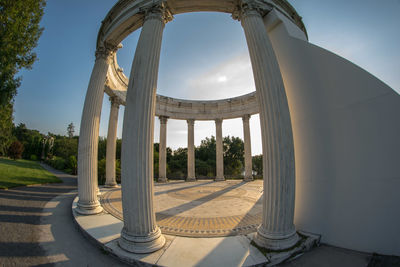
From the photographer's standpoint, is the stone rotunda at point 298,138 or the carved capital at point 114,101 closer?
the stone rotunda at point 298,138

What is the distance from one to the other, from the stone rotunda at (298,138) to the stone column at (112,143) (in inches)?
562

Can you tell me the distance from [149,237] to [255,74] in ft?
28.4

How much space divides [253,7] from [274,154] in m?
7.93

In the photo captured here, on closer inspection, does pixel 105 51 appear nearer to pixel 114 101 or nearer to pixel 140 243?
pixel 114 101

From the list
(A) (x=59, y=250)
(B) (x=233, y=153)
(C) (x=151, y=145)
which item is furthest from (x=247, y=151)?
(B) (x=233, y=153)

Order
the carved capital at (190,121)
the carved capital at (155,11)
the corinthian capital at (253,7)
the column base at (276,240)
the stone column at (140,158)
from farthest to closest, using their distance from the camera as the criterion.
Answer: the carved capital at (190,121)
the corinthian capital at (253,7)
the carved capital at (155,11)
the stone column at (140,158)
the column base at (276,240)

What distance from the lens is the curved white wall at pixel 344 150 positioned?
20.0 feet

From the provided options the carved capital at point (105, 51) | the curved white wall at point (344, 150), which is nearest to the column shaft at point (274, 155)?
the curved white wall at point (344, 150)

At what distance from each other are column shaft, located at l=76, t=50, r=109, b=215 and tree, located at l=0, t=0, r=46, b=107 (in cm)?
1076

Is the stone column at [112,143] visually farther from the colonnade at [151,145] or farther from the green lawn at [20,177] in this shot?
the colonnade at [151,145]

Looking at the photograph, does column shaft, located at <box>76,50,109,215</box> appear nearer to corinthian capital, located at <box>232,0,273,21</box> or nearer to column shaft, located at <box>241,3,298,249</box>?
column shaft, located at <box>241,3,298,249</box>

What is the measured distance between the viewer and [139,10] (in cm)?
844

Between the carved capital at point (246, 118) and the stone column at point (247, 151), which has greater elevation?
the carved capital at point (246, 118)

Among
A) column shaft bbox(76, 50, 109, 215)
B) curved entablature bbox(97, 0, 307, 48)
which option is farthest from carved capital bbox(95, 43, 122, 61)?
column shaft bbox(76, 50, 109, 215)
